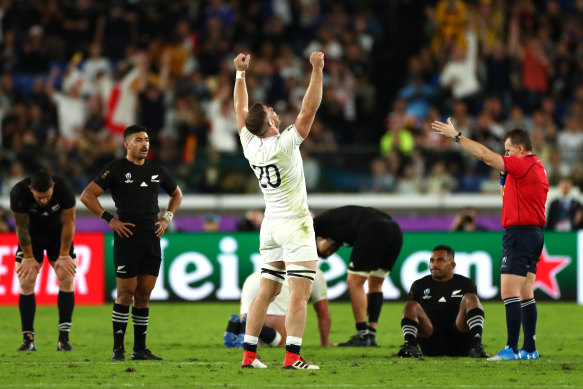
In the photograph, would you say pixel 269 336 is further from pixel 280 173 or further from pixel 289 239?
pixel 280 173

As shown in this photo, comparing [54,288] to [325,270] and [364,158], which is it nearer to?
[325,270]

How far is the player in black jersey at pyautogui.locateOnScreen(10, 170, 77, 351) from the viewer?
11258 mm

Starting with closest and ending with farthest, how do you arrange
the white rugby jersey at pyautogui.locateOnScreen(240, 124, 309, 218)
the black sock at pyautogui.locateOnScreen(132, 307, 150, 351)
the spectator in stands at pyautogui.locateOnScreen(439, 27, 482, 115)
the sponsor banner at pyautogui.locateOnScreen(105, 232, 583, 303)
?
the white rugby jersey at pyautogui.locateOnScreen(240, 124, 309, 218) < the black sock at pyautogui.locateOnScreen(132, 307, 150, 351) < the sponsor banner at pyautogui.locateOnScreen(105, 232, 583, 303) < the spectator in stands at pyautogui.locateOnScreen(439, 27, 482, 115)

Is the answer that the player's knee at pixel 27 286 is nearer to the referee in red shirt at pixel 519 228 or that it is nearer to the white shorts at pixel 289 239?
the white shorts at pixel 289 239

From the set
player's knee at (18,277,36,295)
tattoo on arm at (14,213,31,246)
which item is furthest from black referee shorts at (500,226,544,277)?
player's knee at (18,277,36,295)

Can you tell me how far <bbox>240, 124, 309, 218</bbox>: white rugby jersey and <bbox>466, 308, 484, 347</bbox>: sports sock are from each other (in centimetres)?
224

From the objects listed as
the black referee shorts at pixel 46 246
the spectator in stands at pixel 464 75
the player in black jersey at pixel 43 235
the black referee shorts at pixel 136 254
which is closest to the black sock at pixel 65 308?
the player in black jersey at pixel 43 235

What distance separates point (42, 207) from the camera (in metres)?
11.4

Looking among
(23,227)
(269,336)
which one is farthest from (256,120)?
(23,227)

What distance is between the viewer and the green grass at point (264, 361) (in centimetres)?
866

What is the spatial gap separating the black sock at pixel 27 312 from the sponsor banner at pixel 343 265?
5.99 meters

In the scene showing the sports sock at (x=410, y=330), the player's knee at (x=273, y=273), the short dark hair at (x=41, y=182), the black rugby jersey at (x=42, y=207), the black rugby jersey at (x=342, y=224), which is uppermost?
the short dark hair at (x=41, y=182)

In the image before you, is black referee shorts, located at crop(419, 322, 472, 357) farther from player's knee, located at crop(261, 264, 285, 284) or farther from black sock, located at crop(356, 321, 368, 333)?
player's knee, located at crop(261, 264, 285, 284)

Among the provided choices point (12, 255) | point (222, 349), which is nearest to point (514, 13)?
point (12, 255)
